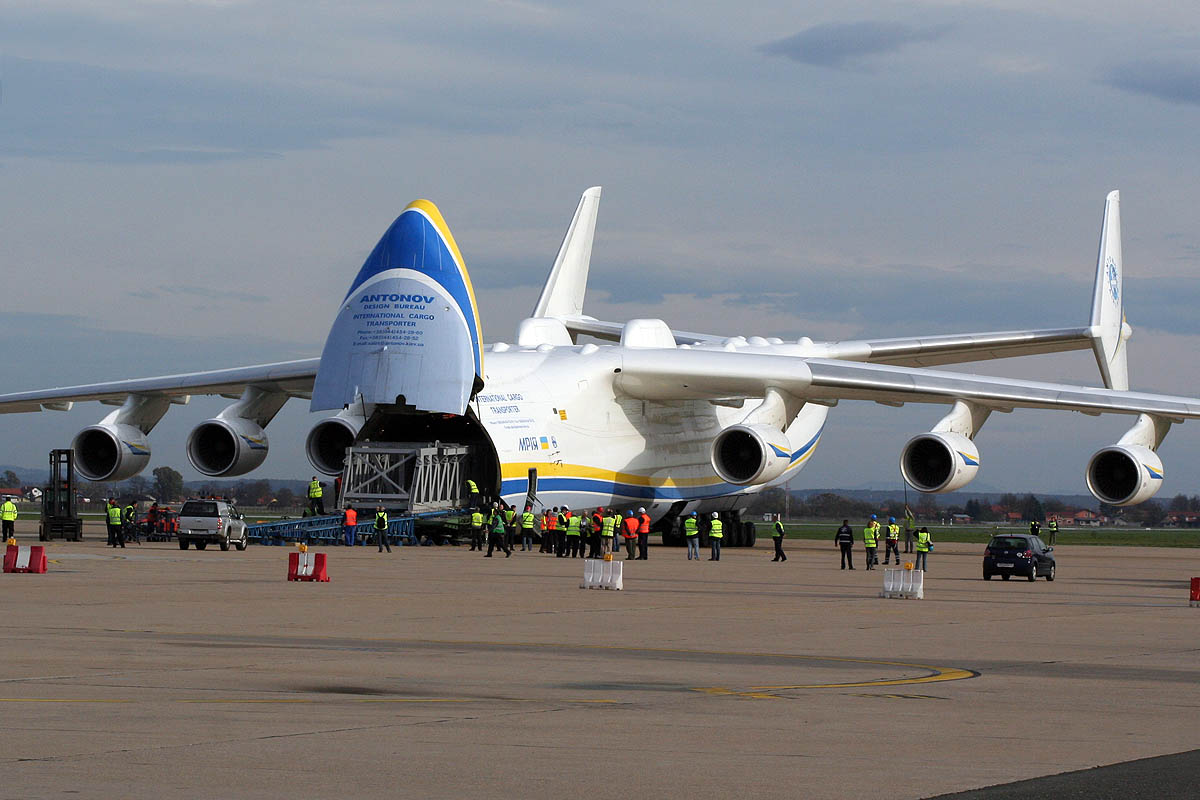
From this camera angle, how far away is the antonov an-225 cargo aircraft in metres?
36.5

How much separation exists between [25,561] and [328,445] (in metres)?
14.9

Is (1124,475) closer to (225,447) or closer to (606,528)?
(606,528)

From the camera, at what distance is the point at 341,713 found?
33.8 ft

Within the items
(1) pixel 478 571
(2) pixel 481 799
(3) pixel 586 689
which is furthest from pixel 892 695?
(1) pixel 478 571

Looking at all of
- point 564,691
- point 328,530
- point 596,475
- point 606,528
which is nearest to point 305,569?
point 606,528

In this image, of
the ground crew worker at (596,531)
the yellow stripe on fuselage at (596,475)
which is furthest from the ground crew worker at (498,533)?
the yellow stripe on fuselage at (596,475)

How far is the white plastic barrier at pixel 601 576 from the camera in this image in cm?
2473

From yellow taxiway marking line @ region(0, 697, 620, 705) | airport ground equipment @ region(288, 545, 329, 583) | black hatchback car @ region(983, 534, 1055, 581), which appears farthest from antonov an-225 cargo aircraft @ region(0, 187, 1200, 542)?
yellow taxiway marking line @ region(0, 697, 620, 705)

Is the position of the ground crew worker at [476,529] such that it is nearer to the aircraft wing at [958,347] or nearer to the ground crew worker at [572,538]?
the ground crew worker at [572,538]

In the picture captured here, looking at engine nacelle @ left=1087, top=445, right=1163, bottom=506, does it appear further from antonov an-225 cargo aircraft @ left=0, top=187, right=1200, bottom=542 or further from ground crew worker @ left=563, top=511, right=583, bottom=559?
ground crew worker @ left=563, top=511, right=583, bottom=559

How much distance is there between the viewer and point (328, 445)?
1599 inches

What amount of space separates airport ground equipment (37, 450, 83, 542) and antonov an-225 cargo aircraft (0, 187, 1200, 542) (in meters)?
1.11

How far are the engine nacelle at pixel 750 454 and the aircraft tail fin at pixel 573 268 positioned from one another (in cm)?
1314

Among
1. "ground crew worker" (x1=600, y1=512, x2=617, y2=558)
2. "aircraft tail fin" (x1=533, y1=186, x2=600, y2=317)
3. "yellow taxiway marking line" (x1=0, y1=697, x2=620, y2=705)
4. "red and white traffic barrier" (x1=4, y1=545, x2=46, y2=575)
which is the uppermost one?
"aircraft tail fin" (x1=533, y1=186, x2=600, y2=317)
